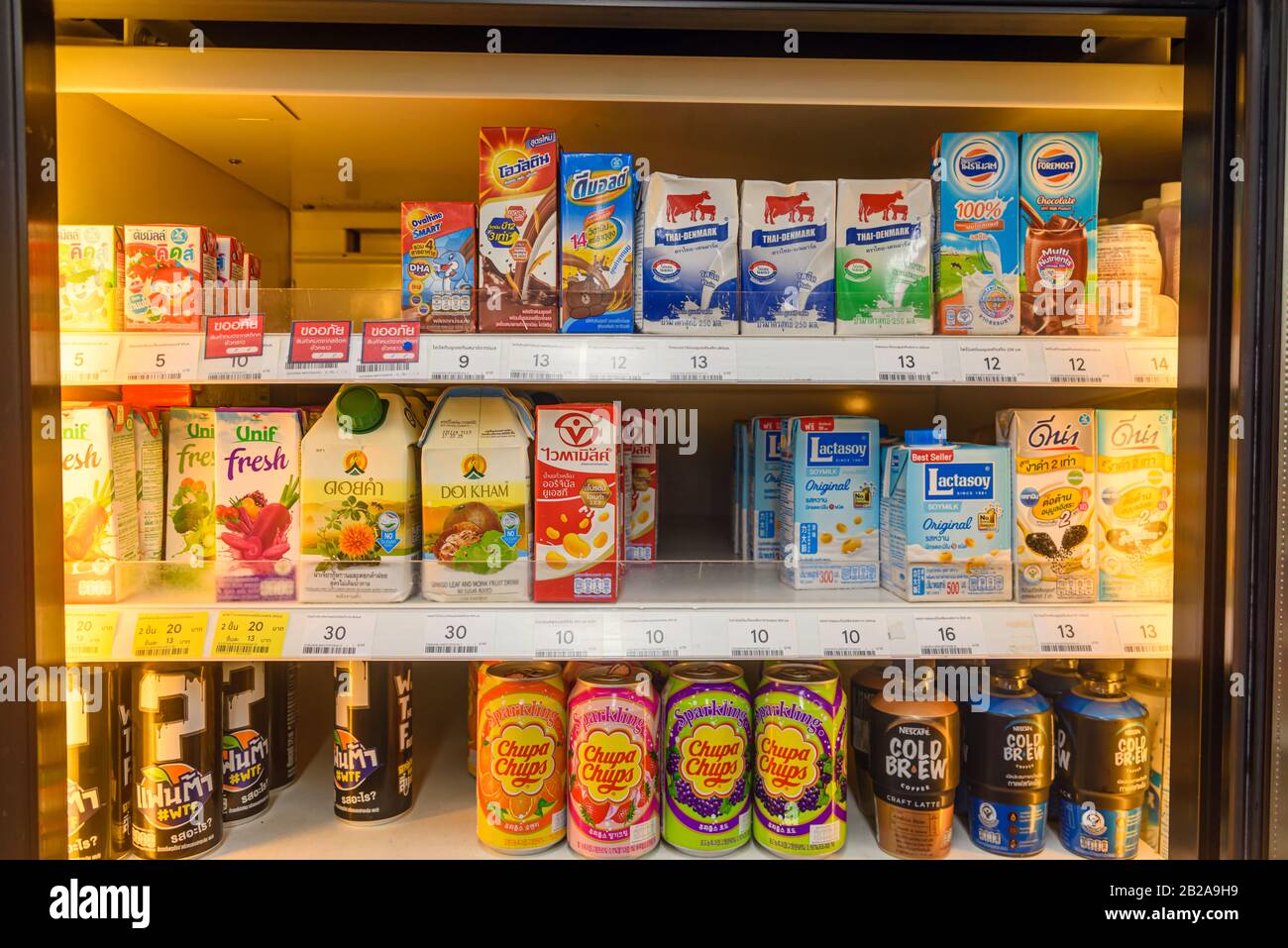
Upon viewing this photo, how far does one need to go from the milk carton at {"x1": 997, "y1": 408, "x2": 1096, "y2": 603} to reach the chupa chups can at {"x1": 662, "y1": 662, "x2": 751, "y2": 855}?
50cm

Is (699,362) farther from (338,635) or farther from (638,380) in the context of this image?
(338,635)

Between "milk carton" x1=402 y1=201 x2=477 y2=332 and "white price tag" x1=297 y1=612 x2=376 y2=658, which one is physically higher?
"milk carton" x1=402 y1=201 x2=477 y2=332

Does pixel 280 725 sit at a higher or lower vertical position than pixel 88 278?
lower

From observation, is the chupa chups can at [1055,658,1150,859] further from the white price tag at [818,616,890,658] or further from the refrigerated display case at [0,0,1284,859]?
the white price tag at [818,616,890,658]

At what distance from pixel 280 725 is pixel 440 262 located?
0.89 m

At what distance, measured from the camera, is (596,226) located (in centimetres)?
114

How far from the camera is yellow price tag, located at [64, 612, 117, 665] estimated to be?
1037mm

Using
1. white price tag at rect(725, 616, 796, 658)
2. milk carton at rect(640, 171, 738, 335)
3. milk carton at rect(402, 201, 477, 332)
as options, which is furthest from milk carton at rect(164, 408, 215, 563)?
white price tag at rect(725, 616, 796, 658)

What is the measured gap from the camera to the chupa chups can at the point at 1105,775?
44.6 inches

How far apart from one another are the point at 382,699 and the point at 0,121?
3.09 ft

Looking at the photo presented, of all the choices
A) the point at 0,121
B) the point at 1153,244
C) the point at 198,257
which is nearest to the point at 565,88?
the point at 198,257

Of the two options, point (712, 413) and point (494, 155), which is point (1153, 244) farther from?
point (494, 155)

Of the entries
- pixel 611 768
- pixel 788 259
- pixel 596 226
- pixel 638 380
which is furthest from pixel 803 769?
pixel 596 226

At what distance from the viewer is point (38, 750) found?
93 cm
